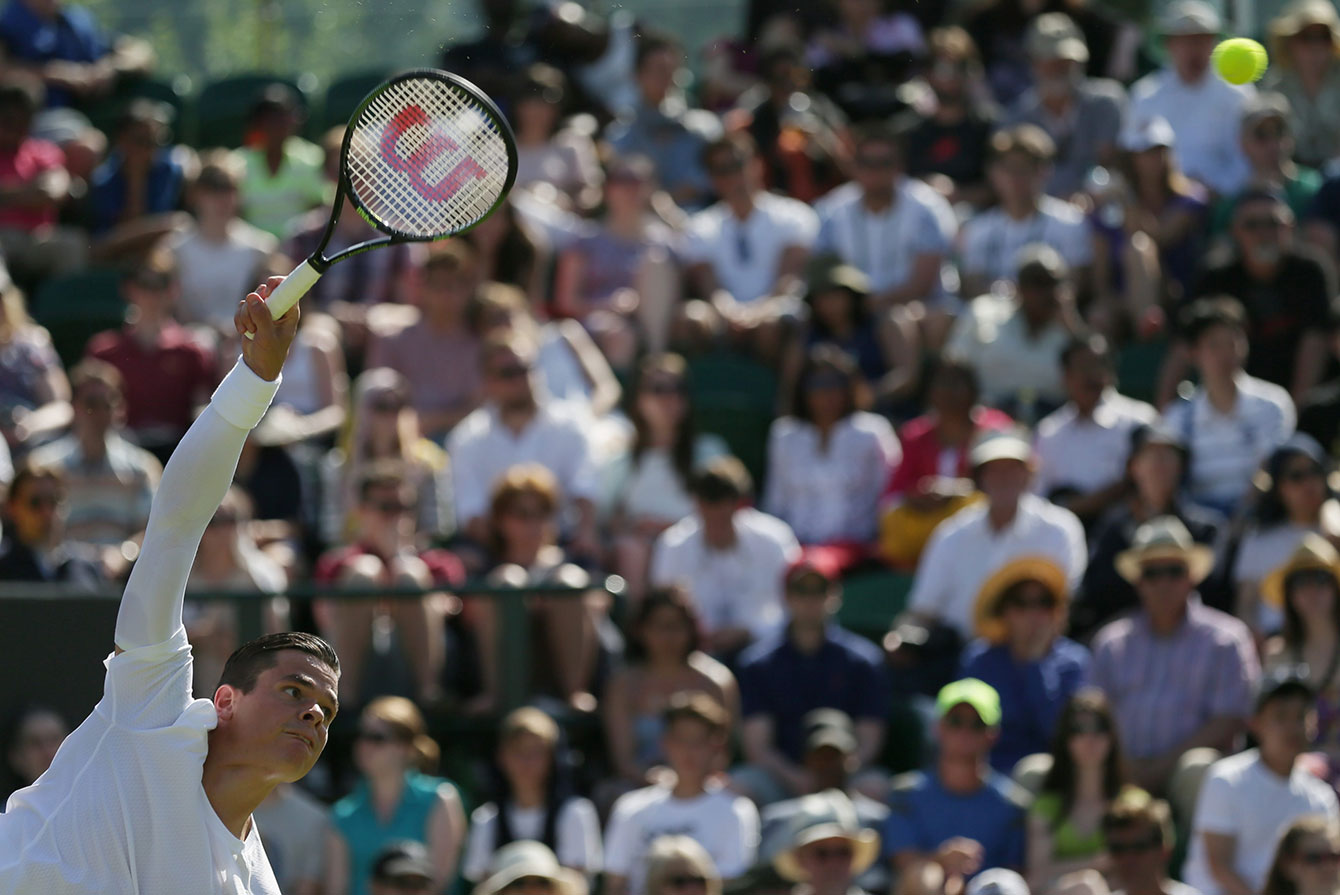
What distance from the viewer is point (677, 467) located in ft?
30.8

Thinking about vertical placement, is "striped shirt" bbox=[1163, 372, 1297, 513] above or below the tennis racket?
below

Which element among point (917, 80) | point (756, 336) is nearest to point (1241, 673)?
point (756, 336)

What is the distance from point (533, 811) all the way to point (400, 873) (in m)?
0.81

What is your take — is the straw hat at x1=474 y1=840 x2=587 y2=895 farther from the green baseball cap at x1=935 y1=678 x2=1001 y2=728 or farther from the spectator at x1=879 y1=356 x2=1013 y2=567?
the spectator at x1=879 y1=356 x2=1013 y2=567

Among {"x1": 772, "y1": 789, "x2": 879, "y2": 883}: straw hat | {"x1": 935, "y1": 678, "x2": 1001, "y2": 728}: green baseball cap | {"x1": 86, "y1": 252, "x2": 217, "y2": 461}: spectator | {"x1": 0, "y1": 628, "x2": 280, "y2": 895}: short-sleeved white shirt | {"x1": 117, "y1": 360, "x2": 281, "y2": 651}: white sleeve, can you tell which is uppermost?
{"x1": 117, "y1": 360, "x2": 281, "y2": 651}: white sleeve

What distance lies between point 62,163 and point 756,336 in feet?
13.4

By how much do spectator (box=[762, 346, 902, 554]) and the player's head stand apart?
5913mm

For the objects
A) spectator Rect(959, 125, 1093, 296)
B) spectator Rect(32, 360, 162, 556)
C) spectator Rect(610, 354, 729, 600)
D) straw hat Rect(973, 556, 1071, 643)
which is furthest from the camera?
spectator Rect(959, 125, 1093, 296)

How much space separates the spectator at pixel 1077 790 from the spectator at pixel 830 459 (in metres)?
2.16

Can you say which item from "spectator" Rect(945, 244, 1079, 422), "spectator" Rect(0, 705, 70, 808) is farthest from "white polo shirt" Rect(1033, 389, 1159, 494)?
"spectator" Rect(0, 705, 70, 808)

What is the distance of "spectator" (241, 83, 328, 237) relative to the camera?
1199cm

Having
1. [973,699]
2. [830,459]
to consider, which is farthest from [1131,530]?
[973,699]

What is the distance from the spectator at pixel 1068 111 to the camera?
11.8 meters

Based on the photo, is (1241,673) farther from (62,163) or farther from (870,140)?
(62,163)
